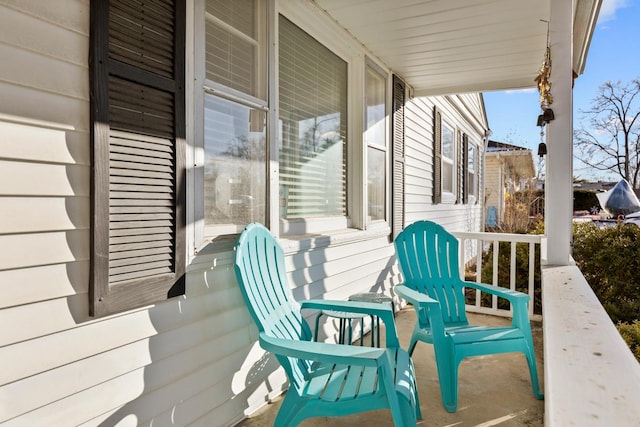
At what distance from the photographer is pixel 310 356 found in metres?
1.60

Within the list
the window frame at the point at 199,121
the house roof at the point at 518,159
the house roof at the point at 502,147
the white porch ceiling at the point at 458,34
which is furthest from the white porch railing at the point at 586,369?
the house roof at the point at 502,147

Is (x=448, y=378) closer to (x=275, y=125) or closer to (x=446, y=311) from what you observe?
(x=446, y=311)

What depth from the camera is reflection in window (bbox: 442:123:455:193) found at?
22.5 feet

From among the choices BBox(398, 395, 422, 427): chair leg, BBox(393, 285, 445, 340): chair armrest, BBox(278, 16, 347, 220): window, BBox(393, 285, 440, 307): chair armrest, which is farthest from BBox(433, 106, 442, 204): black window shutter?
BBox(398, 395, 422, 427): chair leg

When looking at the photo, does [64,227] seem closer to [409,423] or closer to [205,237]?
[205,237]

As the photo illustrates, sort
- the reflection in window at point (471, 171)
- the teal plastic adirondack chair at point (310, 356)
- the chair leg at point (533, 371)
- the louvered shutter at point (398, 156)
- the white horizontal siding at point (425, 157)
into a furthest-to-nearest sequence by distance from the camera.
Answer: the reflection in window at point (471, 171), the white horizontal siding at point (425, 157), the louvered shutter at point (398, 156), the chair leg at point (533, 371), the teal plastic adirondack chair at point (310, 356)

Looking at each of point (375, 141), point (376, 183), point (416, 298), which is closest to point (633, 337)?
point (416, 298)

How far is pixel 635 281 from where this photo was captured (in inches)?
151

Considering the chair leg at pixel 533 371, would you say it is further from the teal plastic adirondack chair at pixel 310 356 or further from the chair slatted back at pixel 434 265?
the teal plastic adirondack chair at pixel 310 356

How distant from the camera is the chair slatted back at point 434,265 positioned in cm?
317

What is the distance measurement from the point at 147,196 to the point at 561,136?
96.8 inches

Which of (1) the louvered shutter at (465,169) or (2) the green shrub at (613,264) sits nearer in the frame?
(2) the green shrub at (613,264)

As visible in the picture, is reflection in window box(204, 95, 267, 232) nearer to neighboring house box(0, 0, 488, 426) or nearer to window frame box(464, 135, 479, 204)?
neighboring house box(0, 0, 488, 426)

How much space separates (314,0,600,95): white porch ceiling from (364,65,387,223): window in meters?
0.25
